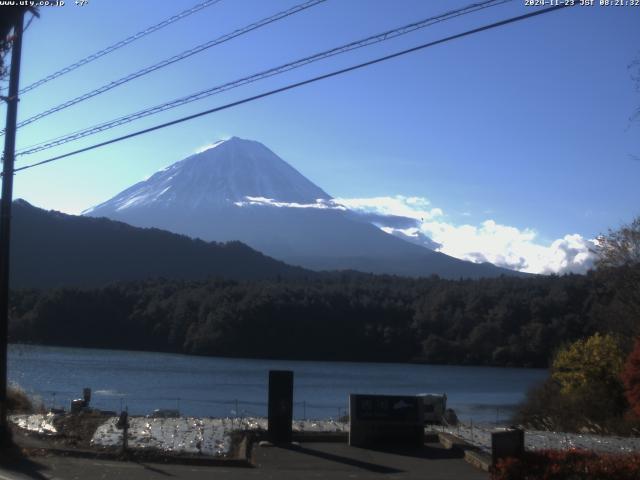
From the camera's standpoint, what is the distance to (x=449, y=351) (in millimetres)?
69062

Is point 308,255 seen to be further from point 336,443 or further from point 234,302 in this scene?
point 336,443

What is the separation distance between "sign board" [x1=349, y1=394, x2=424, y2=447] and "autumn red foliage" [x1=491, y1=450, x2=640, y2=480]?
19.1ft

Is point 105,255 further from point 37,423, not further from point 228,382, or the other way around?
point 37,423

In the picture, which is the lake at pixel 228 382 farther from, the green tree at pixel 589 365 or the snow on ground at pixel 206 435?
the snow on ground at pixel 206 435

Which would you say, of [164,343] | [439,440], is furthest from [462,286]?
[439,440]

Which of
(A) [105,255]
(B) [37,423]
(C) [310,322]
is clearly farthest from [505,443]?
(A) [105,255]

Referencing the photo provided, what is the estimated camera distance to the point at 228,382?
45.1 m

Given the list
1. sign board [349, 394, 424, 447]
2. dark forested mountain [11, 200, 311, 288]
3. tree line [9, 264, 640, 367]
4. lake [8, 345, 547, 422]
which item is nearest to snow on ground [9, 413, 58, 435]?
sign board [349, 394, 424, 447]

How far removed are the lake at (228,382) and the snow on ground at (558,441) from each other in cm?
1026

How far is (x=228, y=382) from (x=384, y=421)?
29.0 metres

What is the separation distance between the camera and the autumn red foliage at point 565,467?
33.3ft

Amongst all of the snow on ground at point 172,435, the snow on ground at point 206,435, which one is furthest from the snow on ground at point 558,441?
the snow on ground at point 172,435

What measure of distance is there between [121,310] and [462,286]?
33.0 meters

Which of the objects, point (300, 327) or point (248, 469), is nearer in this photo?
point (248, 469)
